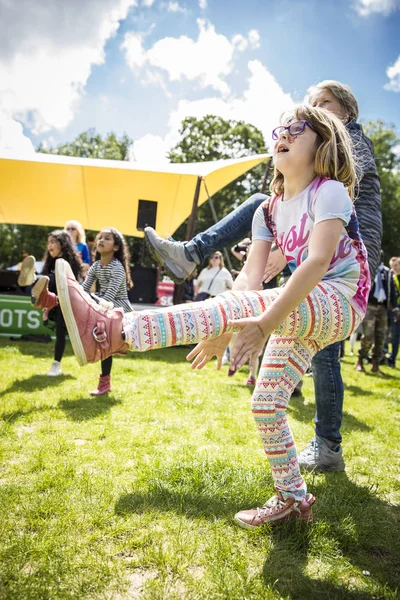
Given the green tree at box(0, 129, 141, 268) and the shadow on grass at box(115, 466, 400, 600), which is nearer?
the shadow on grass at box(115, 466, 400, 600)

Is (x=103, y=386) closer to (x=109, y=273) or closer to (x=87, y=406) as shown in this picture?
(x=87, y=406)

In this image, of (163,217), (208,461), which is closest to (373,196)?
(208,461)

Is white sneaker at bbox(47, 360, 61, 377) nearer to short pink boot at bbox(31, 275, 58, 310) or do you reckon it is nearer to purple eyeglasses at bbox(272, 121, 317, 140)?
short pink boot at bbox(31, 275, 58, 310)

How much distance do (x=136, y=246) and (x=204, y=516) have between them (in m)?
29.8

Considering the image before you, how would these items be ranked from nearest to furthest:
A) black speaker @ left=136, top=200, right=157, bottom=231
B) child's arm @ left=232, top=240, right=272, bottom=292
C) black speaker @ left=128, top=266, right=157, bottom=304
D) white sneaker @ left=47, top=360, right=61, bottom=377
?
child's arm @ left=232, top=240, right=272, bottom=292, white sneaker @ left=47, top=360, right=61, bottom=377, black speaker @ left=136, top=200, right=157, bottom=231, black speaker @ left=128, top=266, right=157, bottom=304

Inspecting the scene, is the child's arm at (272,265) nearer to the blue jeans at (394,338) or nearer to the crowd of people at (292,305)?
the crowd of people at (292,305)

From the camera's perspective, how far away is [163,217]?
12133mm

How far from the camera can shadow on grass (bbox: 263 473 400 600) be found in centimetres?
149

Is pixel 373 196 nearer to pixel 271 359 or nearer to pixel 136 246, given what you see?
pixel 271 359

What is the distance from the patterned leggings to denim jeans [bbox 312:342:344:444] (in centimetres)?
71

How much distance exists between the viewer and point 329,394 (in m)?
2.61

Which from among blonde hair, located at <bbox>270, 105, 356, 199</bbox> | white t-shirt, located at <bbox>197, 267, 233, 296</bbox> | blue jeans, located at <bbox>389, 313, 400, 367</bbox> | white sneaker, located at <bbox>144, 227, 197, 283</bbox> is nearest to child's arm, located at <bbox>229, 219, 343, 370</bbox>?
blonde hair, located at <bbox>270, 105, 356, 199</bbox>

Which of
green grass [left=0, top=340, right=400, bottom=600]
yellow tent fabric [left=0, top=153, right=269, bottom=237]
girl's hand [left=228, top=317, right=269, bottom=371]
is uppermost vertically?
yellow tent fabric [left=0, top=153, right=269, bottom=237]

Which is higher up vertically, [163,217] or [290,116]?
[163,217]
